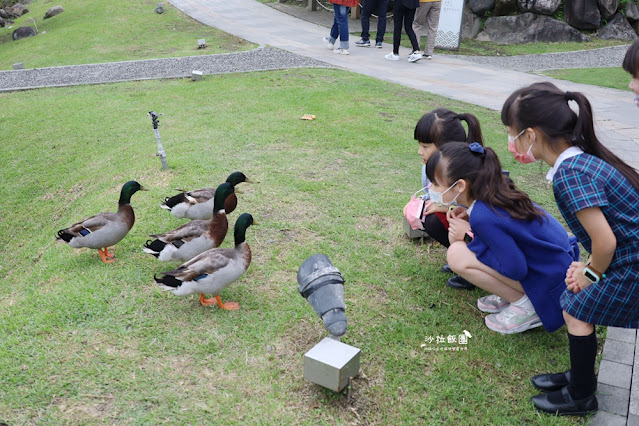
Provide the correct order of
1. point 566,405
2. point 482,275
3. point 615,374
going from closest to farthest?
1. point 566,405
2. point 615,374
3. point 482,275

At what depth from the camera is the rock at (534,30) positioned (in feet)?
45.1

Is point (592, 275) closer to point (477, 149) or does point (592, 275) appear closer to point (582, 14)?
point (477, 149)

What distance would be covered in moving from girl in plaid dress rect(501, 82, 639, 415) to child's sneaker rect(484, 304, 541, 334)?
503 mm

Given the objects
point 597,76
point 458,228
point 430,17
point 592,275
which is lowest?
point 597,76

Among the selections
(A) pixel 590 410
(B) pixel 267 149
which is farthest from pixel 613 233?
(B) pixel 267 149

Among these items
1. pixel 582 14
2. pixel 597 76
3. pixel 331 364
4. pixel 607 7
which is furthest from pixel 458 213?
pixel 607 7

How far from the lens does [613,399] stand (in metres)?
2.51

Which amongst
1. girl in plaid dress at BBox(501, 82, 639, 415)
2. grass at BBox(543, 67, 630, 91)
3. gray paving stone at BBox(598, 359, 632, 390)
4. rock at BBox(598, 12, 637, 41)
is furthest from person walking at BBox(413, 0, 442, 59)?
gray paving stone at BBox(598, 359, 632, 390)

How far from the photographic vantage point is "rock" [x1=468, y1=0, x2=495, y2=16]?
14193 mm

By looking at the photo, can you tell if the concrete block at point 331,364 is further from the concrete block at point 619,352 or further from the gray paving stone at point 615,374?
the concrete block at point 619,352

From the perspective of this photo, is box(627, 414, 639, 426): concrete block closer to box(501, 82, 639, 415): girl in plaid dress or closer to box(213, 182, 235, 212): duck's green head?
box(501, 82, 639, 415): girl in plaid dress

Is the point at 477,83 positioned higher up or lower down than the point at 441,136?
lower down

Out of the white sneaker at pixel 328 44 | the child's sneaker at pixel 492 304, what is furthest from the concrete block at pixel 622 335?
the white sneaker at pixel 328 44

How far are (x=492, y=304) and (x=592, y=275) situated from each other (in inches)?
41.9
